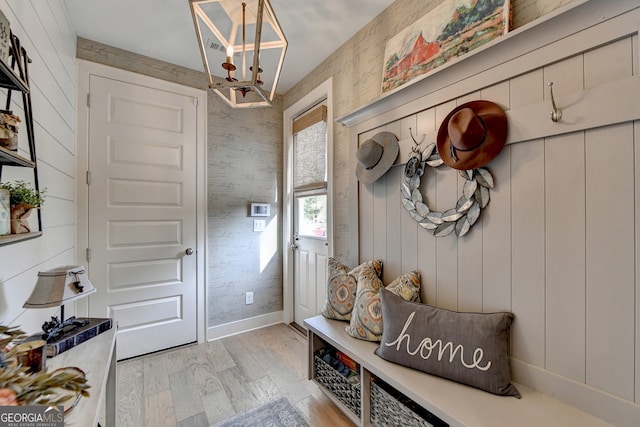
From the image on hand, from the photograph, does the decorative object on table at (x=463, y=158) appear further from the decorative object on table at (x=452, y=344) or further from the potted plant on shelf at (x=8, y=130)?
the potted plant on shelf at (x=8, y=130)

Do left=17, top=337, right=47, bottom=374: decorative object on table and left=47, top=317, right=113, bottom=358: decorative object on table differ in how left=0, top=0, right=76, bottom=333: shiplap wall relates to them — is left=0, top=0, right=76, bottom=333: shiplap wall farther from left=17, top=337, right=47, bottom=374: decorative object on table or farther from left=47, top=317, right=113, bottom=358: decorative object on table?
left=17, top=337, right=47, bottom=374: decorative object on table

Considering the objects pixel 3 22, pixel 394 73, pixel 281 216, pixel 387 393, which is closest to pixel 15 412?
pixel 3 22

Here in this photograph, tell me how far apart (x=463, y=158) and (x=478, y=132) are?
0.13m

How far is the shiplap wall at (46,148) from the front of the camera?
3.62 ft

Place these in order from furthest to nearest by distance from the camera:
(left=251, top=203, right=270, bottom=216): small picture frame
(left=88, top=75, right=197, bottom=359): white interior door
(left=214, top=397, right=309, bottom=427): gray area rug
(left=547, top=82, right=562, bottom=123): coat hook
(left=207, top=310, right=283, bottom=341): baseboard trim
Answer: (left=251, top=203, right=270, bottom=216): small picture frame
(left=207, top=310, right=283, bottom=341): baseboard trim
(left=88, top=75, right=197, bottom=359): white interior door
(left=214, top=397, right=309, bottom=427): gray area rug
(left=547, top=82, right=562, bottom=123): coat hook

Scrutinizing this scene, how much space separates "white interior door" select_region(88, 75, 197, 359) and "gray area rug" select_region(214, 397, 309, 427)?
1.21 meters

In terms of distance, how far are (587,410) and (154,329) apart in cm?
287

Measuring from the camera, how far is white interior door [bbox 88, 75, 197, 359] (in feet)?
7.32

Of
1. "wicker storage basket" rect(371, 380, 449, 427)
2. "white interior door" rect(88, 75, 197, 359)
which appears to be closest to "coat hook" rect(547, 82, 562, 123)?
"wicker storage basket" rect(371, 380, 449, 427)

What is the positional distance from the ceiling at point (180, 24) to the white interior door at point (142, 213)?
34 centimetres

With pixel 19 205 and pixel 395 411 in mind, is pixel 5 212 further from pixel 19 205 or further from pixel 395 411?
pixel 395 411

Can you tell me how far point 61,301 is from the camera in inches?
46.6

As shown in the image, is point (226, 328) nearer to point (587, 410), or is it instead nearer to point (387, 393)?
point (387, 393)

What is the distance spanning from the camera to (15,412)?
0.50m
